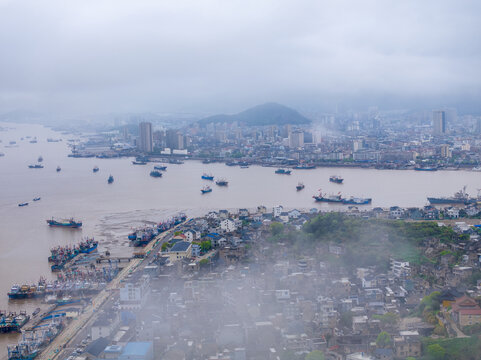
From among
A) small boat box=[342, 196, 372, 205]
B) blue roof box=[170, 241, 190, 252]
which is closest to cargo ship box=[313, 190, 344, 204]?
small boat box=[342, 196, 372, 205]

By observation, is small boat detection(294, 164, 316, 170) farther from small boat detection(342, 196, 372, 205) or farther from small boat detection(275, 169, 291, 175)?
small boat detection(342, 196, 372, 205)

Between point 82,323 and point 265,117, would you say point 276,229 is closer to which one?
point 82,323

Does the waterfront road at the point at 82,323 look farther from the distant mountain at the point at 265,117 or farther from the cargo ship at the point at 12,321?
the distant mountain at the point at 265,117

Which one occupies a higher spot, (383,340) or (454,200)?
(454,200)

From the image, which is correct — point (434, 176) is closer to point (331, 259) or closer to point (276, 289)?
point (331, 259)

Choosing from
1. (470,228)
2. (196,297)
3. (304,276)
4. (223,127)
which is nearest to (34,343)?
(196,297)

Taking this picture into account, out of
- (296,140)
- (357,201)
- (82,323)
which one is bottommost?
(82,323)

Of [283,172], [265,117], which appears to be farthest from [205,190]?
[265,117]
